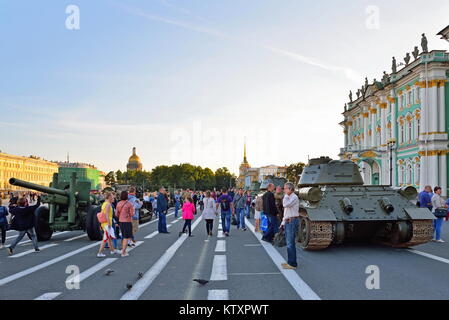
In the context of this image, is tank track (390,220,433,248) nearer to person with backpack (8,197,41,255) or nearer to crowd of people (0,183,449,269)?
crowd of people (0,183,449,269)

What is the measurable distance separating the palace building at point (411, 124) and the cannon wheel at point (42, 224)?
29.2 meters

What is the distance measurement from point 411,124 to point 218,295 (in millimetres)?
42834

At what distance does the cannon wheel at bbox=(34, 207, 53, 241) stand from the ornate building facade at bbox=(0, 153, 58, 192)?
356 ft

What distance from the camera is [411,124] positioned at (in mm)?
43781

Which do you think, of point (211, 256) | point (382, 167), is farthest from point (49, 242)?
point (382, 167)

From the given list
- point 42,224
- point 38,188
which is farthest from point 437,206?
point 42,224

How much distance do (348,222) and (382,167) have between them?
1695 inches

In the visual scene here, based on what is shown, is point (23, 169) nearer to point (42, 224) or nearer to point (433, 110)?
point (433, 110)

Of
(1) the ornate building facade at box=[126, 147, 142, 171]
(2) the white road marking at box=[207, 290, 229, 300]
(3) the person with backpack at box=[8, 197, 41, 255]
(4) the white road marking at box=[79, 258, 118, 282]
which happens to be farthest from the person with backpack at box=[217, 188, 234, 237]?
(1) the ornate building facade at box=[126, 147, 142, 171]

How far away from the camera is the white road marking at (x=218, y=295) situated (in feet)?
20.4

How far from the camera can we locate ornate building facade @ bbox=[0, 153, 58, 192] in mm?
123188

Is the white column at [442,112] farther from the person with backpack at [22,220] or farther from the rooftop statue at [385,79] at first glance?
the person with backpack at [22,220]

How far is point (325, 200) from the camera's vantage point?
1071cm
